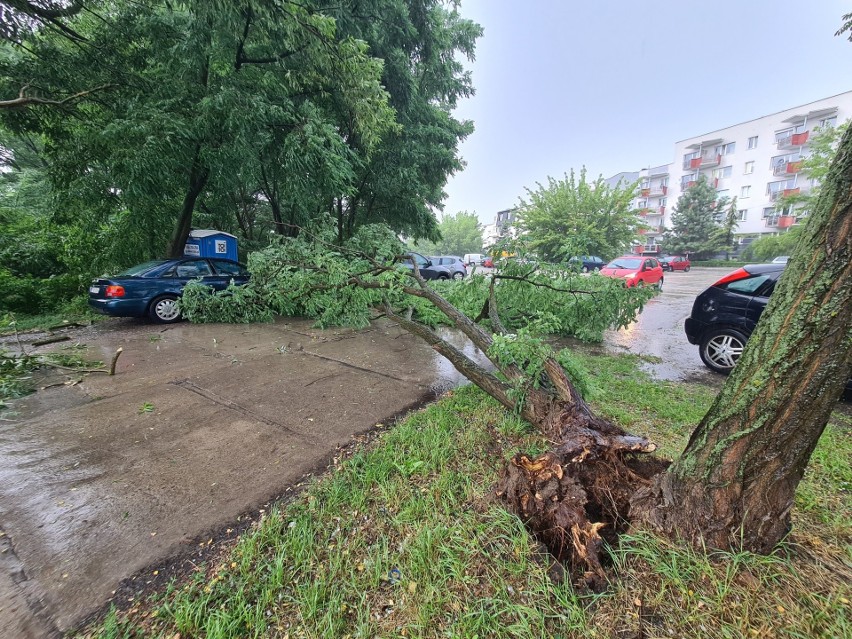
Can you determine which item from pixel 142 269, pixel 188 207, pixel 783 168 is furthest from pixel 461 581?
pixel 783 168

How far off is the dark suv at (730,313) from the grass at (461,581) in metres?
2.57

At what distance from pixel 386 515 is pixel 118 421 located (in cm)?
265

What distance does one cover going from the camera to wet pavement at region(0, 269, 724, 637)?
1.68m

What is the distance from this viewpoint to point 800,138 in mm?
29641

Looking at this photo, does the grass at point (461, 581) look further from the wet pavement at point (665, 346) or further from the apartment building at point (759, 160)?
the apartment building at point (759, 160)

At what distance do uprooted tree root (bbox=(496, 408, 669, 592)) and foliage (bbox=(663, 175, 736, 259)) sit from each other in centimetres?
3654

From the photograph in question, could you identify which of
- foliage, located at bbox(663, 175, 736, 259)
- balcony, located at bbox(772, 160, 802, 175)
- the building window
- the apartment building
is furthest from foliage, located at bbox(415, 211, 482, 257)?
balcony, located at bbox(772, 160, 802, 175)

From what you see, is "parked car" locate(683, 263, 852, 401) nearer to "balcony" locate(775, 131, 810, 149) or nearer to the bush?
the bush

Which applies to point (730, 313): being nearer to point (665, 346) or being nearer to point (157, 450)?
point (665, 346)

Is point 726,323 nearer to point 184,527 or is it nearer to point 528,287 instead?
point 528,287

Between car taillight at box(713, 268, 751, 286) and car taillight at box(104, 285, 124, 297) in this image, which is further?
car taillight at box(104, 285, 124, 297)

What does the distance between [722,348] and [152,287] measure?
9179 mm

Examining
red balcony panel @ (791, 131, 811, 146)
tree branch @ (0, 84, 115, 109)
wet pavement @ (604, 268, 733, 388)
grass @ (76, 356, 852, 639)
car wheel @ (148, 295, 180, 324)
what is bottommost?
wet pavement @ (604, 268, 733, 388)

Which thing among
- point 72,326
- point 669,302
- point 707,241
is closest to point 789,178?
point 707,241
